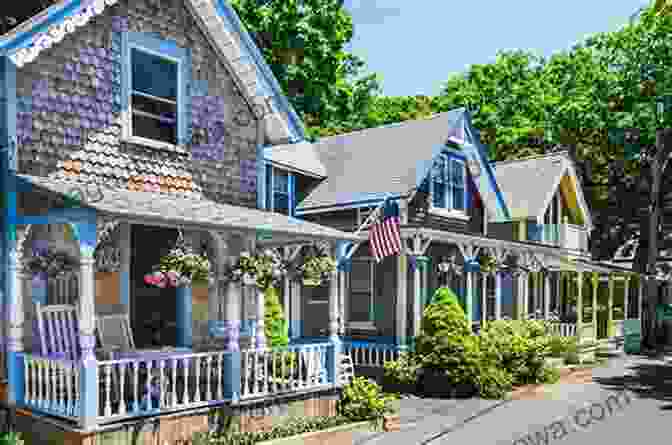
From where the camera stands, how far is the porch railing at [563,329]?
20513 millimetres

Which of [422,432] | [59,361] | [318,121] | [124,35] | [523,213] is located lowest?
[422,432]

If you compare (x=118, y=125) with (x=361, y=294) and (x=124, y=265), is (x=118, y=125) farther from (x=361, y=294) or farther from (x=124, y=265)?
(x=361, y=294)

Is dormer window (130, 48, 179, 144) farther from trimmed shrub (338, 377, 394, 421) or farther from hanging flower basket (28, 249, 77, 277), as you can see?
trimmed shrub (338, 377, 394, 421)

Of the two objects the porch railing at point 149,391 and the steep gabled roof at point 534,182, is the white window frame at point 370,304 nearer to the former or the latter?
the porch railing at point 149,391

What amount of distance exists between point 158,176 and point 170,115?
1205 mm

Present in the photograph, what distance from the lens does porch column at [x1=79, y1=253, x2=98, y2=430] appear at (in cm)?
772

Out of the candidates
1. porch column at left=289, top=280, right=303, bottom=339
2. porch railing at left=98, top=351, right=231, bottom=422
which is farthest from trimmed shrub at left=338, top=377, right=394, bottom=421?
porch column at left=289, top=280, right=303, bottom=339

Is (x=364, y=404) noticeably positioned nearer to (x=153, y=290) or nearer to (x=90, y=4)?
(x=153, y=290)

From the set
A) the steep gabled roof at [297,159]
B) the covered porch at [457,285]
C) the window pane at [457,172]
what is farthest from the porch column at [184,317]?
the window pane at [457,172]

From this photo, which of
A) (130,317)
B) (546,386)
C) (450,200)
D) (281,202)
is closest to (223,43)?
(130,317)

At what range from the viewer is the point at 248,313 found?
12.4 meters

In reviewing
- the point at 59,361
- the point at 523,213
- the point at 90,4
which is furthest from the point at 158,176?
the point at 523,213

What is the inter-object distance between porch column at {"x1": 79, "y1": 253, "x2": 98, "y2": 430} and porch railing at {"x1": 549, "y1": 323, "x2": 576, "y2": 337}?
50.8 feet

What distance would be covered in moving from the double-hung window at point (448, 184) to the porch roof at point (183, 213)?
731 cm
